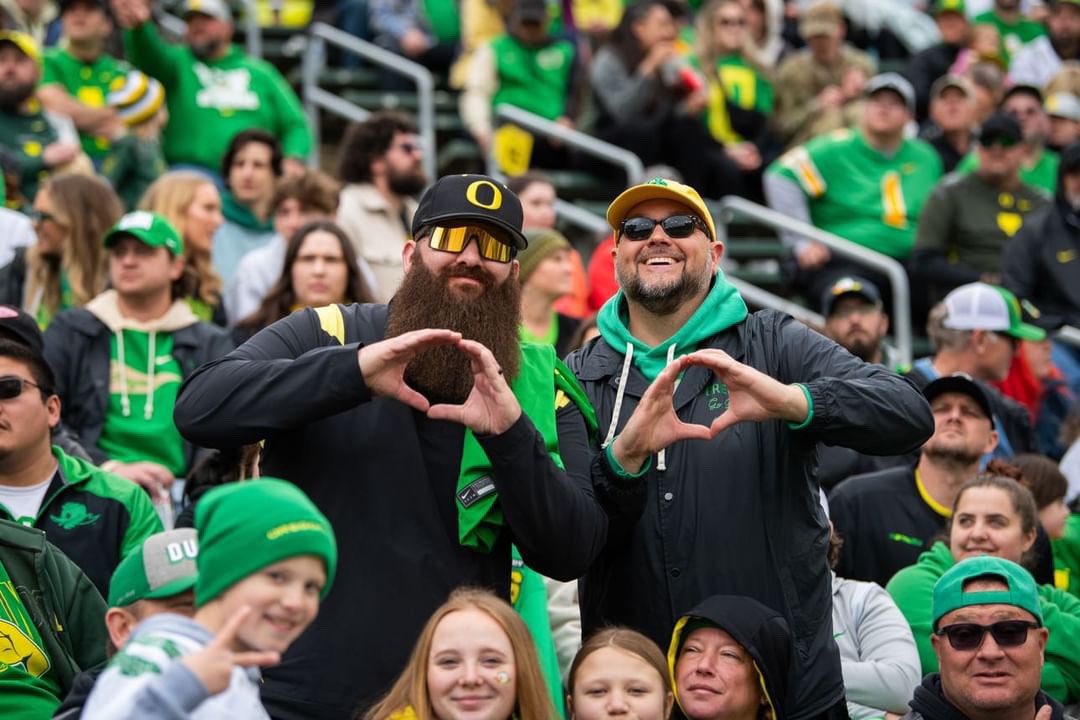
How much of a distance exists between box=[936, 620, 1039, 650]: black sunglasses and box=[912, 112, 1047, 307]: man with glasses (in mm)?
6126

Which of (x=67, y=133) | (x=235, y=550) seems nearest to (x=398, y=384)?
(x=235, y=550)

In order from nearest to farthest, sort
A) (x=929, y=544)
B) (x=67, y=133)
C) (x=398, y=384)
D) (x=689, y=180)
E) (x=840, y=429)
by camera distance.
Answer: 1. (x=398, y=384)
2. (x=840, y=429)
3. (x=929, y=544)
4. (x=67, y=133)
5. (x=689, y=180)

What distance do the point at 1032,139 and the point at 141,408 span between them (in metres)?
7.82

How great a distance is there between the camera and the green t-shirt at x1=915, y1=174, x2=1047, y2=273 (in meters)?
12.3

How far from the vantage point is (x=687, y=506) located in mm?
5598

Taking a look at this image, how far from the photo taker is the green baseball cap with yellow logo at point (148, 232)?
8430 millimetres

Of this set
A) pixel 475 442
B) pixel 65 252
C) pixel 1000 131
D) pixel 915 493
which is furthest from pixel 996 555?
pixel 1000 131

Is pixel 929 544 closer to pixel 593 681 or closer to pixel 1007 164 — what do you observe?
pixel 593 681

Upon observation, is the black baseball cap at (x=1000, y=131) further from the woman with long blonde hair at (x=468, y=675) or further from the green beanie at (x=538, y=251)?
the woman with long blonde hair at (x=468, y=675)

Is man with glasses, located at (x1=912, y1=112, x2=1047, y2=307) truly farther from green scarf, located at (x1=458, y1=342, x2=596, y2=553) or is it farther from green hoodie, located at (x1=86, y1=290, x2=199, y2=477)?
green scarf, located at (x1=458, y1=342, x2=596, y2=553)

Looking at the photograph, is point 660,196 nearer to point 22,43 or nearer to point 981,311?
point 981,311

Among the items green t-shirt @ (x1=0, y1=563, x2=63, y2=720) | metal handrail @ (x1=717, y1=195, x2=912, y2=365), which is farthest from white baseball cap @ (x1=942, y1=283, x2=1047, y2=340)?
green t-shirt @ (x1=0, y1=563, x2=63, y2=720)

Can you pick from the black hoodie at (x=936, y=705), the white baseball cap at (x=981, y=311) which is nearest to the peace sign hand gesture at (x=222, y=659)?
the black hoodie at (x=936, y=705)

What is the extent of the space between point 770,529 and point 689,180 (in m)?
8.05
